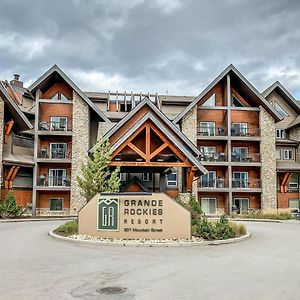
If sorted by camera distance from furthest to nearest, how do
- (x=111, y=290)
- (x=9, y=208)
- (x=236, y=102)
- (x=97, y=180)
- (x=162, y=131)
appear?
(x=236, y=102) → (x=9, y=208) → (x=162, y=131) → (x=97, y=180) → (x=111, y=290)

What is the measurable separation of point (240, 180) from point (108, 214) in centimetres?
2679

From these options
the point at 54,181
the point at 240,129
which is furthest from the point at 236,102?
the point at 54,181

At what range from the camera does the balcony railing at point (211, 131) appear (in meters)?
40.6

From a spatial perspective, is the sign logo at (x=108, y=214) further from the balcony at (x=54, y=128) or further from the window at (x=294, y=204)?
the window at (x=294, y=204)

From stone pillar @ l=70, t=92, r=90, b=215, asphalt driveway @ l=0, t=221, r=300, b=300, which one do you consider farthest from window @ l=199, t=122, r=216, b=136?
asphalt driveway @ l=0, t=221, r=300, b=300

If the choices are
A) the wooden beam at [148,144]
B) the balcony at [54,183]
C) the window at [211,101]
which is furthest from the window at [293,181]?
the wooden beam at [148,144]

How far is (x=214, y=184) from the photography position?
40031 millimetres

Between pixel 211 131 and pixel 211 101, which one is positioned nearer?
pixel 211 131

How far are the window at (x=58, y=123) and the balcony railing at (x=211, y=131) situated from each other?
13.4 metres

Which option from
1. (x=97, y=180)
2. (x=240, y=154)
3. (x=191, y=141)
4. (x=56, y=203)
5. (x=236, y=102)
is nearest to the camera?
(x=97, y=180)

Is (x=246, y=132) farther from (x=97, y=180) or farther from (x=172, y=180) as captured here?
(x=97, y=180)

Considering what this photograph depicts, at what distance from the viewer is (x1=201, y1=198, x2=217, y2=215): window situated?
1582 inches

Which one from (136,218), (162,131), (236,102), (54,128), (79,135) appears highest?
(236,102)

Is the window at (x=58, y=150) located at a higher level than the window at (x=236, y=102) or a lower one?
lower
